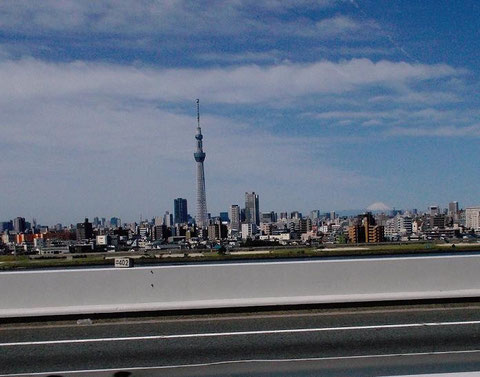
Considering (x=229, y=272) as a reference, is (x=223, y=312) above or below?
below

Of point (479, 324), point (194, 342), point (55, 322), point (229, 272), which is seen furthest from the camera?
point (229, 272)

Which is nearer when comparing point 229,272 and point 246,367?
point 246,367

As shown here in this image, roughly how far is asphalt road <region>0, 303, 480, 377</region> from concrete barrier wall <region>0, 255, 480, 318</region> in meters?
0.29

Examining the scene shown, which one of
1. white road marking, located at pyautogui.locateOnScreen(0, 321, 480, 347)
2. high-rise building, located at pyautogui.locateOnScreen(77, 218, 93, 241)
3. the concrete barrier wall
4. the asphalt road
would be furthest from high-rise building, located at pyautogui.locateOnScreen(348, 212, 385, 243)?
white road marking, located at pyautogui.locateOnScreen(0, 321, 480, 347)

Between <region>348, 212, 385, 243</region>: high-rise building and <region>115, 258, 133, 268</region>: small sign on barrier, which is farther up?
<region>115, 258, 133, 268</region>: small sign on barrier

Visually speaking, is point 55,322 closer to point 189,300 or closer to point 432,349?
point 189,300

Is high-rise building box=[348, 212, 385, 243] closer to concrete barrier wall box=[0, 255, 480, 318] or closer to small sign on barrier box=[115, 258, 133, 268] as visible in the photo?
concrete barrier wall box=[0, 255, 480, 318]

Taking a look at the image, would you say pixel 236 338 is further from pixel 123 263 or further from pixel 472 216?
pixel 472 216

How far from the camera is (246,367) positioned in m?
3.46

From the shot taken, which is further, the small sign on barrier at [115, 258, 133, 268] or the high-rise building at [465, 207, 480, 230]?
the high-rise building at [465, 207, 480, 230]

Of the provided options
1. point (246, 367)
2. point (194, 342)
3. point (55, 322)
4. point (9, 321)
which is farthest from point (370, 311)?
point (246, 367)

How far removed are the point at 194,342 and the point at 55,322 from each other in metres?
3.30

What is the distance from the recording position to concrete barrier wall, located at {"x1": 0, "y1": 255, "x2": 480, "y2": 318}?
36.6 feet

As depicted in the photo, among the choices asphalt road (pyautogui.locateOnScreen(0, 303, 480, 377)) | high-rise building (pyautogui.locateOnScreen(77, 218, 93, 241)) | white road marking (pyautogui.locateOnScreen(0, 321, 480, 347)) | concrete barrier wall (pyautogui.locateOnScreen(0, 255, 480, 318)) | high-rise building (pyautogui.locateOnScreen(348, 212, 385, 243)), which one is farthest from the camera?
high-rise building (pyautogui.locateOnScreen(77, 218, 93, 241))
